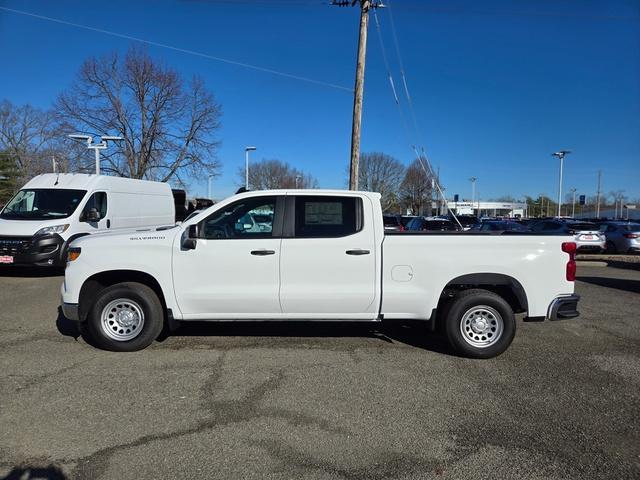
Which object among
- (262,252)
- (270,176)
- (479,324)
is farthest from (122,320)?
(270,176)

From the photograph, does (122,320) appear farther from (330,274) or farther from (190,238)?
(330,274)

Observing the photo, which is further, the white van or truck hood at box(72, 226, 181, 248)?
the white van

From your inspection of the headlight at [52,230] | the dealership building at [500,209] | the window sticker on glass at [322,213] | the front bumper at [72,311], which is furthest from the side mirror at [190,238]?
the dealership building at [500,209]

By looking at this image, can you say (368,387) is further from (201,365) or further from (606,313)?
(606,313)

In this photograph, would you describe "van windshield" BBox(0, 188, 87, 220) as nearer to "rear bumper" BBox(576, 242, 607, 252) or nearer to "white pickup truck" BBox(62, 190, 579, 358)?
"white pickup truck" BBox(62, 190, 579, 358)

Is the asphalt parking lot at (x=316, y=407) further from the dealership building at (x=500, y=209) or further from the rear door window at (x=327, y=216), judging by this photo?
the dealership building at (x=500, y=209)

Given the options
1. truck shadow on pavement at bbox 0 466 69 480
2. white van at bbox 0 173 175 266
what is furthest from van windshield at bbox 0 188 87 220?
truck shadow on pavement at bbox 0 466 69 480

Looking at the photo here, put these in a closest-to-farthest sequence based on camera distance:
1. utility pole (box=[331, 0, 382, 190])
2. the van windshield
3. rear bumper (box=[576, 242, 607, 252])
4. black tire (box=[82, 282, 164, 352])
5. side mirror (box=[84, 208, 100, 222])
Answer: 1. black tire (box=[82, 282, 164, 352])
2. the van windshield
3. side mirror (box=[84, 208, 100, 222])
4. utility pole (box=[331, 0, 382, 190])
5. rear bumper (box=[576, 242, 607, 252])

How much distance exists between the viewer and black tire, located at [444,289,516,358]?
5082mm

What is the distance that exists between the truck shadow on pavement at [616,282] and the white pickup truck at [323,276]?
658 cm

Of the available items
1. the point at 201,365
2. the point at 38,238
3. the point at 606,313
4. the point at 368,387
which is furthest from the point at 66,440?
the point at 38,238

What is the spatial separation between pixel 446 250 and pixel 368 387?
174 centimetres

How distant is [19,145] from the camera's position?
2073 inches

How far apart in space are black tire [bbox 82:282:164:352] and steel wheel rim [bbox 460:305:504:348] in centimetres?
345
